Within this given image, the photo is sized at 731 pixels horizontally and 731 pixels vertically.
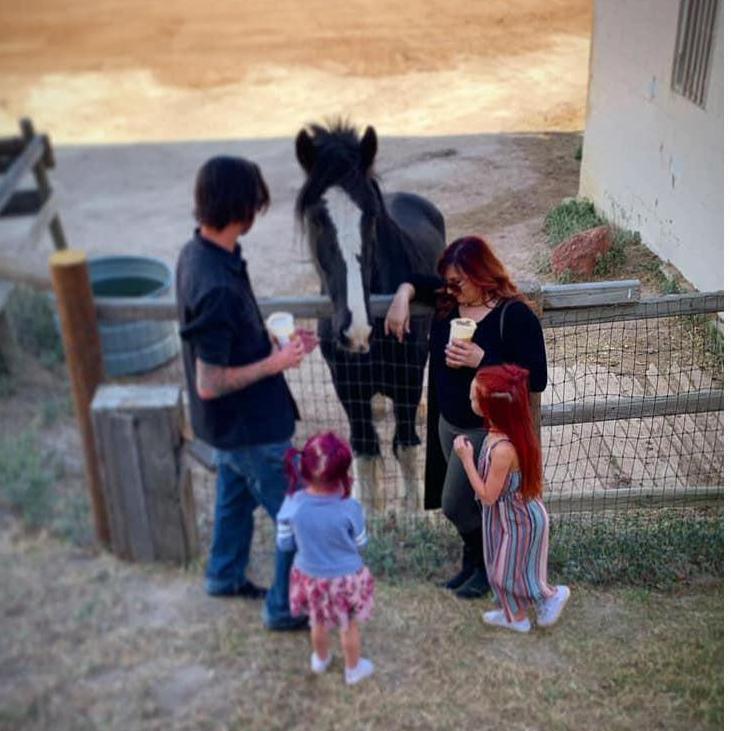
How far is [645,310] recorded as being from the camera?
1.76m

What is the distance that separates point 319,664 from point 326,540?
400 mm

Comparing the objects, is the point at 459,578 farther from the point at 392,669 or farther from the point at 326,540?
the point at 326,540

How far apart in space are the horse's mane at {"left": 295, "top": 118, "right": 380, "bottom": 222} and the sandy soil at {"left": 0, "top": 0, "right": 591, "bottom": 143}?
16 centimetres

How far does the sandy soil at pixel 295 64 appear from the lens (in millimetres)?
1738

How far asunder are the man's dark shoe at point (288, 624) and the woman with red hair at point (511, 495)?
502 mm

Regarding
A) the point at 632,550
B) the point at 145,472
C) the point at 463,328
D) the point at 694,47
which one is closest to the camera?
the point at 694,47

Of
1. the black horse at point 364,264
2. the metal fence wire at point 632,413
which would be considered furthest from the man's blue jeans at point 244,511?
the metal fence wire at point 632,413

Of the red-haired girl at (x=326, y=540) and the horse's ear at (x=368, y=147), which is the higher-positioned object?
the horse's ear at (x=368, y=147)

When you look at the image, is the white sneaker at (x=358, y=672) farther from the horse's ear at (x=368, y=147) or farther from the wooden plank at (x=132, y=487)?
the horse's ear at (x=368, y=147)

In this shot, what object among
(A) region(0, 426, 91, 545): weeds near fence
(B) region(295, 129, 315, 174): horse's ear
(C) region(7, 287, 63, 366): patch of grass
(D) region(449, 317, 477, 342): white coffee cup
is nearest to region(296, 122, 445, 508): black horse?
(B) region(295, 129, 315, 174): horse's ear

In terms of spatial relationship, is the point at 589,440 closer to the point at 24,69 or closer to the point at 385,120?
the point at 385,120

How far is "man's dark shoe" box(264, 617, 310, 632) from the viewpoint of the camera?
2.16 m

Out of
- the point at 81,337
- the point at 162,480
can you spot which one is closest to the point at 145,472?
the point at 162,480

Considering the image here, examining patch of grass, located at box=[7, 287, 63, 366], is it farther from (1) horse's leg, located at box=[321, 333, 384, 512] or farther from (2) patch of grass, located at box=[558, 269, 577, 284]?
(2) patch of grass, located at box=[558, 269, 577, 284]
